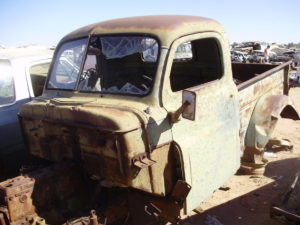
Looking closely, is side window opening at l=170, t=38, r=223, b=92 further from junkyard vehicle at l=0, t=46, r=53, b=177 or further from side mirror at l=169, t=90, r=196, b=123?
junkyard vehicle at l=0, t=46, r=53, b=177

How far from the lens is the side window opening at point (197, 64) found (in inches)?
144

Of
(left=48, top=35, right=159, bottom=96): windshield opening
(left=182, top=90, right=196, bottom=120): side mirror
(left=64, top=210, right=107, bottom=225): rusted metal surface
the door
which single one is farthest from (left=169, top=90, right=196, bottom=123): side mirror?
(left=64, top=210, right=107, bottom=225): rusted metal surface

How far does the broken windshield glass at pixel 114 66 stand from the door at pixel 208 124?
0.89 ft

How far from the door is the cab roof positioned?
0.08 metres

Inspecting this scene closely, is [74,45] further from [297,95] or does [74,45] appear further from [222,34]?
[297,95]

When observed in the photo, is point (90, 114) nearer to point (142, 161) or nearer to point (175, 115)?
point (142, 161)

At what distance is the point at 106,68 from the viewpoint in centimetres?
363

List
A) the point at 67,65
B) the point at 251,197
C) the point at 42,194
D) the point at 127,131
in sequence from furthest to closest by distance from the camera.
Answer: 1. the point at 251,197
2. the point at 67,65
3. the point at 42,194
4. the point at 127,131

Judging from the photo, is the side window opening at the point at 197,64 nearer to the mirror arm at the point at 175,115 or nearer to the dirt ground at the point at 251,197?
the mirror arm at the point at 175,115

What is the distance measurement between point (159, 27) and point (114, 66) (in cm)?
102

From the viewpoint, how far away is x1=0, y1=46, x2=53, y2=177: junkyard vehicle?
397 centimetres

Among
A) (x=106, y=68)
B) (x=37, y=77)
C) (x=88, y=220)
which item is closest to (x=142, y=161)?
(x=88, y=220)

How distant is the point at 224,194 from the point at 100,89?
2309 millimetres

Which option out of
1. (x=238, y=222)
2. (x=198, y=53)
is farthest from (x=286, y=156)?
(x=198, y=53)
